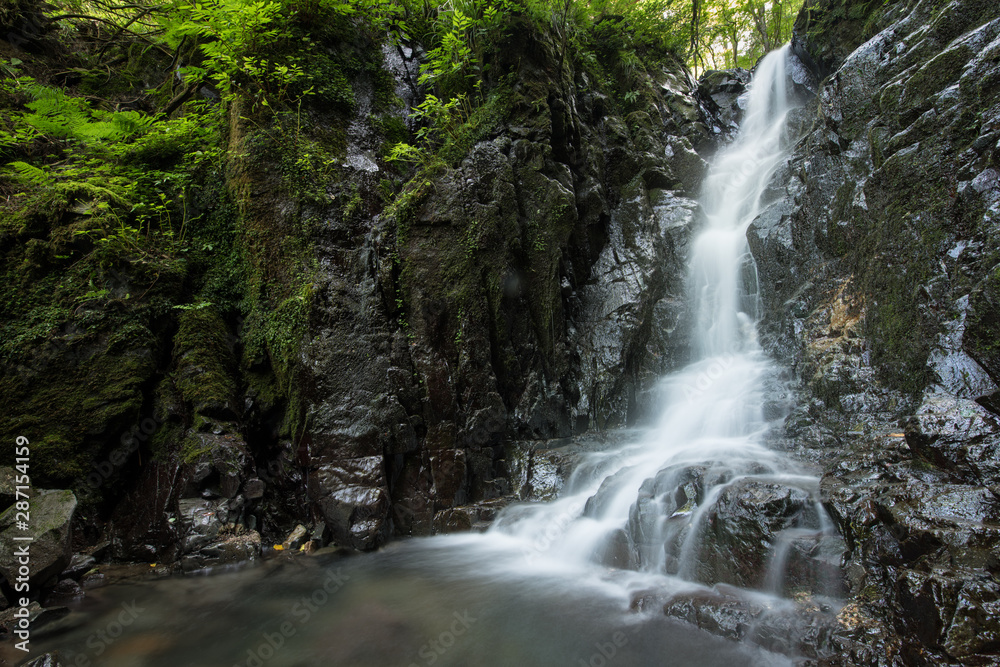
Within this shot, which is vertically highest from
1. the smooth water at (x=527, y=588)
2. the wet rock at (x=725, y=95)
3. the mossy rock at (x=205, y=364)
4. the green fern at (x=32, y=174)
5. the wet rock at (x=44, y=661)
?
the wet rock at (x=725, y=95)

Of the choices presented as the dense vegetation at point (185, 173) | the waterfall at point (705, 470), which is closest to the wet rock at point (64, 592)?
the dense vegetation at point (185, 173)

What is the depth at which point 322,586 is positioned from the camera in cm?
489

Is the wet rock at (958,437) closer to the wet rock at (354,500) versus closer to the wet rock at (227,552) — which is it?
the wet rock at (354,500)

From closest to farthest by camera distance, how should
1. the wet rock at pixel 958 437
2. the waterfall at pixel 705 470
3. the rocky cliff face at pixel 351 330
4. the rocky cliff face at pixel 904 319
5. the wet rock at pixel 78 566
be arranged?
the rocky cliff face at pixel 904 319
the wet rock at pixel 958 437
the waterfall at pixel 705 470
the wet rock at pixel 78 566
the rocky cliff face at pixel 351 330

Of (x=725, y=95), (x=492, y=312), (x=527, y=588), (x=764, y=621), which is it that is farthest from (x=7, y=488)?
(x=725, y=95)

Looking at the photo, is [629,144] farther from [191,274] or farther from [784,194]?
[191,274]

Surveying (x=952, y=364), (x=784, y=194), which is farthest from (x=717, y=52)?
(x=952, y=364)

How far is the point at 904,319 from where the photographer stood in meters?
5.27

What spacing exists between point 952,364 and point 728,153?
30.2 feet

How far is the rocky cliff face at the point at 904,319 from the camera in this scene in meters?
3.04

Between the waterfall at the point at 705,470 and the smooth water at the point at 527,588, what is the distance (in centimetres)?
2

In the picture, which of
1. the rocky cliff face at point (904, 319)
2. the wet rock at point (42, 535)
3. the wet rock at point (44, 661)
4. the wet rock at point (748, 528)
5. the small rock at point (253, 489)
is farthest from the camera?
the small rock at point (253, 489)

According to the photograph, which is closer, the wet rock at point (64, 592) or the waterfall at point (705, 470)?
the waterfall at point (705, 470)

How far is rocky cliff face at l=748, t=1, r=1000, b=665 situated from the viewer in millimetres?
3039
